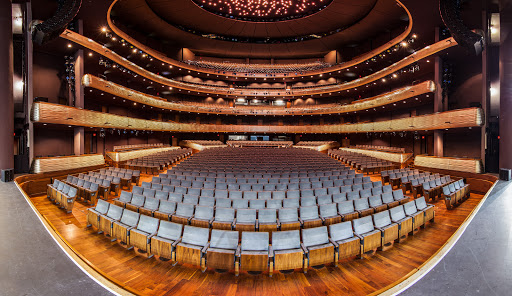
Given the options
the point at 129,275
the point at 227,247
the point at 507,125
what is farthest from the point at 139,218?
the point at 507,125

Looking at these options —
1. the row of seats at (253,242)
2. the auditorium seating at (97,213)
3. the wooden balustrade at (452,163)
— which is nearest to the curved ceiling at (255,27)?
the wooden balustrade at (452,163)

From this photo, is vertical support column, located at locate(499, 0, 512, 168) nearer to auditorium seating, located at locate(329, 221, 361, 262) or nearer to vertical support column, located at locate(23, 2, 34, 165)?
auditorium seating, located at locate(329, 221, 361, 262)

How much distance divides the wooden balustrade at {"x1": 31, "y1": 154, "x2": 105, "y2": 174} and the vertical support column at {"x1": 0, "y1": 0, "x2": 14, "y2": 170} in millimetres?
625

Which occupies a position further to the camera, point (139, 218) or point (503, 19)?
point (503, 19)

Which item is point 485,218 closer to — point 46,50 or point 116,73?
point 46,50

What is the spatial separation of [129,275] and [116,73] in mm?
14608

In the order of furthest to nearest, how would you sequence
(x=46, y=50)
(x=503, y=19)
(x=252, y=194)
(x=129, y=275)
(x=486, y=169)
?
1. (x=46, y=50)
2. (x=486, y=169)
3. (x=503, y=19)
4. (x=252, y=194)
5. (x=129, y=275)

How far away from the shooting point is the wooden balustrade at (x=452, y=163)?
7773 millimetres

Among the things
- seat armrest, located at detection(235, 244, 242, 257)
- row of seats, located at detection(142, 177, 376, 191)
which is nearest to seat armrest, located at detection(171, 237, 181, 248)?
seat armrest, located at detection(235, 244, 242, 257)

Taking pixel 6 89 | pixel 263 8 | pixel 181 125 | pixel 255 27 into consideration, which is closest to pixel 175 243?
pixel 6 89

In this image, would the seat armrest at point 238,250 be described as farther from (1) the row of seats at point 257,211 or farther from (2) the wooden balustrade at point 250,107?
(2) the wooden balustrade at point 250,107

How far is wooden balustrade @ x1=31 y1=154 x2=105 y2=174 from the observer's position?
24.2 ft

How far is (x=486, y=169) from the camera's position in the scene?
7.84 meters

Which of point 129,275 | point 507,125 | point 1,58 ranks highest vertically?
point 1,58
